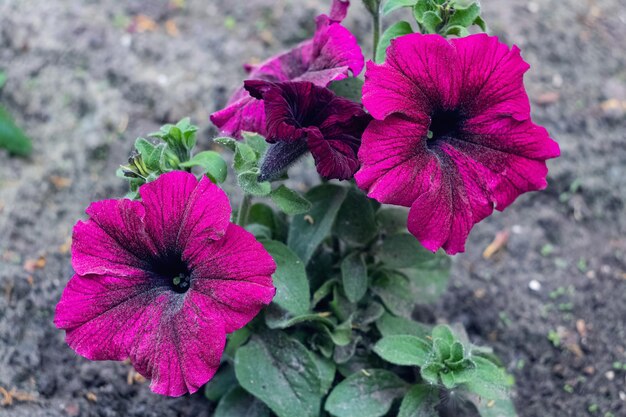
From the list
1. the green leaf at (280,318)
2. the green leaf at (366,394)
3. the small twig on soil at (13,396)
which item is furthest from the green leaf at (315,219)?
the small twig on soil at (13,396)

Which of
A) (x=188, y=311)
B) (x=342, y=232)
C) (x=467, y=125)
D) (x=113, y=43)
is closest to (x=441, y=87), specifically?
(x=467, y=125)

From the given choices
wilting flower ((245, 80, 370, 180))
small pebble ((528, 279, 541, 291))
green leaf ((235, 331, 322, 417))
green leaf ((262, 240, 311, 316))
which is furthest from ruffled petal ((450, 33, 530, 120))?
small pebble ((528, 279, 541, 291))

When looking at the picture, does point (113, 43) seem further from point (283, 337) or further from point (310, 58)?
point (283, 337)

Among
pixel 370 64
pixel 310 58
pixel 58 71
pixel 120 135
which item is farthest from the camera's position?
pixel 58 71

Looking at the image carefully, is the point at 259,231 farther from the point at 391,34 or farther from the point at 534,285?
the point at 534,285

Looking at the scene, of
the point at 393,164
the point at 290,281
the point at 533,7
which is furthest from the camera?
the point at 533,7

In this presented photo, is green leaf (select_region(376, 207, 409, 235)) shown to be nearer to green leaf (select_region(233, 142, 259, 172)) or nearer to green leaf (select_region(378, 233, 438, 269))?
green leaf (select_region(378, 233, 438, 269))

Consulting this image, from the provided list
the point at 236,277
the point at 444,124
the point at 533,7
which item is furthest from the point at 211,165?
the point at 533,7
